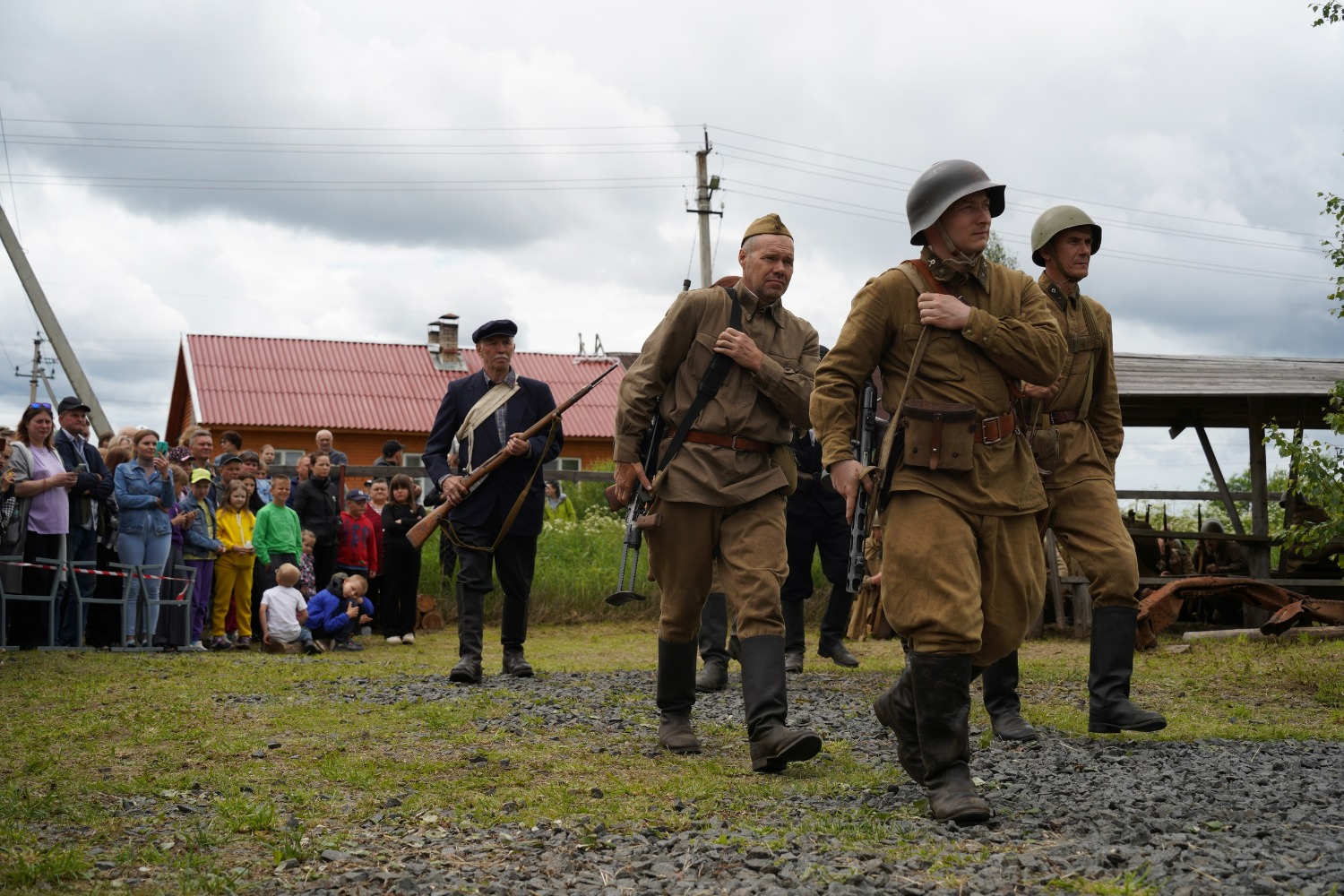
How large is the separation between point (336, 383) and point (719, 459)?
38994mm

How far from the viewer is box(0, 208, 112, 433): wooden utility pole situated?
1891 centimetres

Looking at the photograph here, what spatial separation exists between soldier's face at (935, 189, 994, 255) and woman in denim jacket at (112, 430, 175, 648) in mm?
8836

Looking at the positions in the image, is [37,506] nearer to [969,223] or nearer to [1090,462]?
[1090,462]

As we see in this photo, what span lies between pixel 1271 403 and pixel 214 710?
11843 millimetres

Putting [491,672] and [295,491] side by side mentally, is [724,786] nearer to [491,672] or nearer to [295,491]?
[491,672]

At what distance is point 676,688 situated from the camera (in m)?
6.14

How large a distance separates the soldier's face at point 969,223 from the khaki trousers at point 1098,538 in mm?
1686

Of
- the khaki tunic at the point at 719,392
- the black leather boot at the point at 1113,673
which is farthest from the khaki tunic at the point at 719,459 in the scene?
the black leather boot at the point at 1113,673

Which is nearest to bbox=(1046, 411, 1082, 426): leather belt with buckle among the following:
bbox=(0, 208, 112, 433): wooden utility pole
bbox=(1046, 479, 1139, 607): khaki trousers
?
bbox=(1046, 479, 1139, 607): khaki trousers

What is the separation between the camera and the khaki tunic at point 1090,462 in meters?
6.00

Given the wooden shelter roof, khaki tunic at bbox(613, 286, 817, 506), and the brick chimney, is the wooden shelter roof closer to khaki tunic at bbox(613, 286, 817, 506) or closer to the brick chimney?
khaki tunic at bbox(613, 286, 817, 506)

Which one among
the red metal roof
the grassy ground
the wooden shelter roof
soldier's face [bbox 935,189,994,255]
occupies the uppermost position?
the red metal roof

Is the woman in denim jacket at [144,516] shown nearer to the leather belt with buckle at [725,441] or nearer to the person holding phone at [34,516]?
the person holding phone at [34,516]

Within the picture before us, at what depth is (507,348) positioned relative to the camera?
29.9ft
